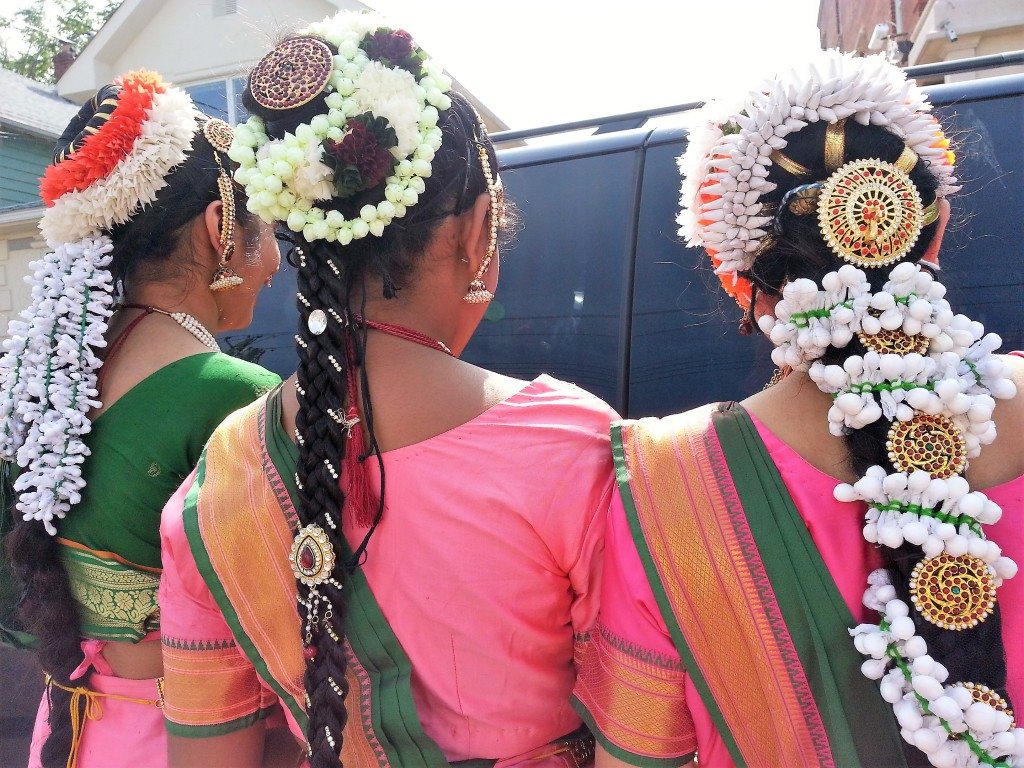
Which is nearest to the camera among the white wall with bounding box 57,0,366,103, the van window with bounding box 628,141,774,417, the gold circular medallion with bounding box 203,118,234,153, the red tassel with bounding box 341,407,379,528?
the red tassel with bounding box 341,407,379,528

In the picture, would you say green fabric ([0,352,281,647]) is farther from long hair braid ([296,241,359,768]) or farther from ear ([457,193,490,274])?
ear ([457,193,490,274])

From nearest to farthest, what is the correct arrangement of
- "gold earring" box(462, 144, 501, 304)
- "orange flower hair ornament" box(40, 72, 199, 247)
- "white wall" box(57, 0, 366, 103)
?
"gold earring" box(462, 144, 501, 304), "orange flower hair ornament" box(40, 72, 199, 247), "white wall" box(57, 0, 366, 103)

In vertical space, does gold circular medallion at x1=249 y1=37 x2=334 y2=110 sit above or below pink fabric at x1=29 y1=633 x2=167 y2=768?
above

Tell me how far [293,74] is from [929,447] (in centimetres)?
101

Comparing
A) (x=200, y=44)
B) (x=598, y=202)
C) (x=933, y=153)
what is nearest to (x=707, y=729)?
(x=933, y=153)

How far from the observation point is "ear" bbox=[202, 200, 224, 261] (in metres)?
1.83

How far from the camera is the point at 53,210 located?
183 cm

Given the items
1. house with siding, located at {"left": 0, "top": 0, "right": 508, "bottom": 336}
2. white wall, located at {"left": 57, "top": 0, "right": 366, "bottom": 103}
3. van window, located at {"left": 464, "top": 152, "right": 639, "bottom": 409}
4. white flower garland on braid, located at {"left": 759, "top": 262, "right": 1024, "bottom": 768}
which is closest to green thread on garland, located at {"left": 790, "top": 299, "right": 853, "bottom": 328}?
white flower garland on braid, located at {"left": 759, "top": 262, "right": 1024, "bottom": 768}

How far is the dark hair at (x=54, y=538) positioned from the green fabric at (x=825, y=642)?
1.33 m

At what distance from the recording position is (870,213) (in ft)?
3.70

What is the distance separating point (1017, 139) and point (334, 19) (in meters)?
1.48

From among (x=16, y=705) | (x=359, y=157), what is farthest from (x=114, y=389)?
(x=16, y=705)

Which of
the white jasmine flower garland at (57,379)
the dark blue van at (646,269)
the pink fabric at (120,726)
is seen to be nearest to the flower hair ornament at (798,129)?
the dark blue van at (646,269)

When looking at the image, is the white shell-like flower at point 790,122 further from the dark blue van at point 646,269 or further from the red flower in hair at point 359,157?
the dark blue van at point 646,269
